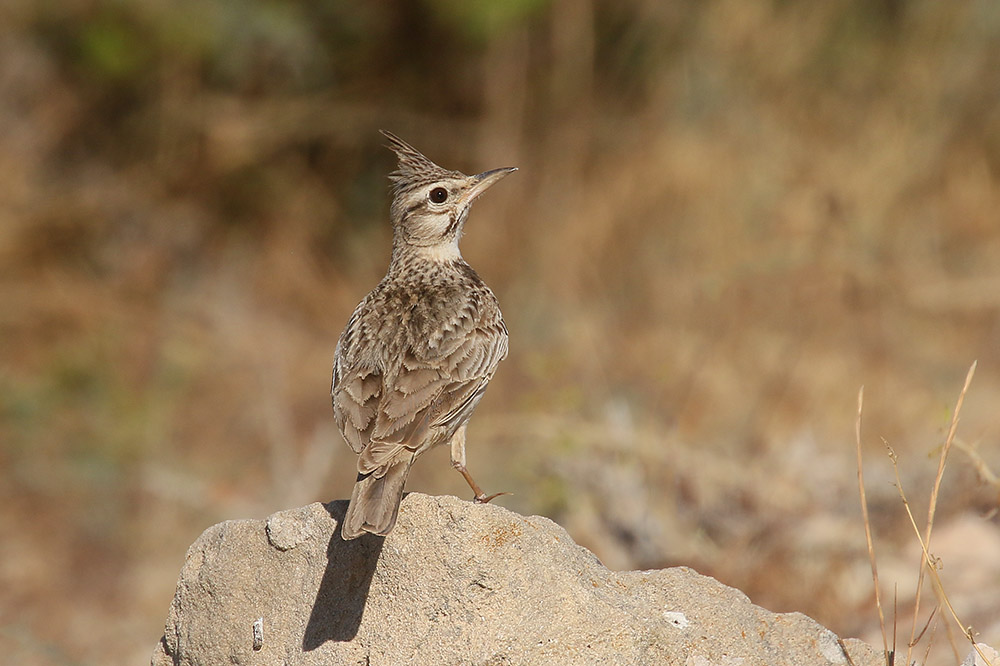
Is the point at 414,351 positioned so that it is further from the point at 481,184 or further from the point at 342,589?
the point at 481,184

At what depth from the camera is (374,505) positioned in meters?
3.95

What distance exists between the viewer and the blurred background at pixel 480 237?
9539 millimetres

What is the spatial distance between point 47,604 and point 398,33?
650 centimetres

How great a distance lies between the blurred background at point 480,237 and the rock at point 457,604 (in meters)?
3.91

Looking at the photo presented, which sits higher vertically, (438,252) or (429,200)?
(429,200)

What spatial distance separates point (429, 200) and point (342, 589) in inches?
92.9

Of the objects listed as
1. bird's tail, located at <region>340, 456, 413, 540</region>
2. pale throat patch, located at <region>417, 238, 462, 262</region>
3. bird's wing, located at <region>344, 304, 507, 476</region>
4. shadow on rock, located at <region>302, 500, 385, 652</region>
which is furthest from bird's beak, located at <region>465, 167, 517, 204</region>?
shadow on rock, located at <region>302, 500, 385, 652</region>

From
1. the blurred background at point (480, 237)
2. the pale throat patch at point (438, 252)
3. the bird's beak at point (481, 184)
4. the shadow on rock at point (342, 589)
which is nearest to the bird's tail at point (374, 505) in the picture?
the shadow on rock at point (342, 589)

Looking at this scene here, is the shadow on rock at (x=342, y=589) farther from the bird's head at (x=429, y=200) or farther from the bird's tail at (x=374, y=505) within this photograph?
the bird's head at (x=429, y=200)

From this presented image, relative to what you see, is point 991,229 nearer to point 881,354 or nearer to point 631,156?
point 881,354

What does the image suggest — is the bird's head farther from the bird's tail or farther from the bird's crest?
the bird's tail

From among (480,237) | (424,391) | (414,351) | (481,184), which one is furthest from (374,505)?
(480,237)

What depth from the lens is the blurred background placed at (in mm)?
9539

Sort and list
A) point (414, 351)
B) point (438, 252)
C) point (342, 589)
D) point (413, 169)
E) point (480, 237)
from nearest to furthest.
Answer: point (342, 589) → point (414, 351) → point (438, 252) → point (413, 169) → point (480, 237)
